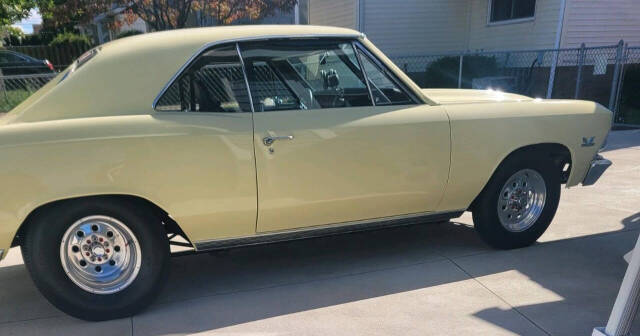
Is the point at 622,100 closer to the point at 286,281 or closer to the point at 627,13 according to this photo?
the point at 627,13

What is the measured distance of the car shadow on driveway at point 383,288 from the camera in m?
3.07

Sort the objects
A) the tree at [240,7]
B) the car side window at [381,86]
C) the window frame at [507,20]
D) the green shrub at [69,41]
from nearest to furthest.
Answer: the car side window at [381,86], the tree at [240,7], the window frame at [507,20], the green shrub at [69,41]

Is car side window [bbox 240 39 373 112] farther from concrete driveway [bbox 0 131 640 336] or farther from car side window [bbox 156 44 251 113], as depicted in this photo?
concrete driveway [bbox 0 131 640 336]

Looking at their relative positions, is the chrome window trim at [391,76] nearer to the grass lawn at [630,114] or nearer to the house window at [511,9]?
the grass lawn at [630,114]

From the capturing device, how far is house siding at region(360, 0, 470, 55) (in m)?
14.9

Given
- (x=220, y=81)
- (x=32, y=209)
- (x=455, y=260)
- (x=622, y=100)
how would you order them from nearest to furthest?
(x=32, y=209), (x=220, y=81), (x=455, y=260), (x=622, y=100)

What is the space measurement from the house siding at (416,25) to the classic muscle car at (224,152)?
11.7m

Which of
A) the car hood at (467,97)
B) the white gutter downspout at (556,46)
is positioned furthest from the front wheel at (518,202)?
the white gutter downspout at (556,46)

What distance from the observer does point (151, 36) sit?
329 centimetres

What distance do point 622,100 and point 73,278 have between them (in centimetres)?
1245

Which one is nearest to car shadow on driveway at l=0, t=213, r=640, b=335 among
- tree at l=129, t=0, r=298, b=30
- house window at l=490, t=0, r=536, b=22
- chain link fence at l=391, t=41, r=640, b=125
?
chain link fence at l=391, t=41, r=640, b=125

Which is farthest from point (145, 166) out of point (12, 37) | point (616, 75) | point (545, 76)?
point (12, 37)

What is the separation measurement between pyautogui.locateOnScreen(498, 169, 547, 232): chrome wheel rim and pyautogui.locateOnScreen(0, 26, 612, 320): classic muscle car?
0.12 metres

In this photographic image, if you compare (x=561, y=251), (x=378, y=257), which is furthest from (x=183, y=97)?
(x=561, y=251)
